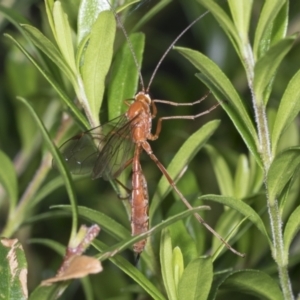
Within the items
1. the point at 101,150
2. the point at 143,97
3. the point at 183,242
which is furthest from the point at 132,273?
the point at 143,97

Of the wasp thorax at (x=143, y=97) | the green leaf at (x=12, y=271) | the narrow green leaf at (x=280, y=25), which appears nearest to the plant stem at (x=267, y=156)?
the narrow green leaf at (x=280, y=25)

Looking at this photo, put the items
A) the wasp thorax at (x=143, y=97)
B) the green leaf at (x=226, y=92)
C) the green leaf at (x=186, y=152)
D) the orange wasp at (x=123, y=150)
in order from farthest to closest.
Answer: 1. the wasp thorax at (x=143, y=97)
2. the orange wasp at (x=123, y=150)
3. the green leaf at (x=186, y=152)
4. the green leaf at (x=226, y=92)

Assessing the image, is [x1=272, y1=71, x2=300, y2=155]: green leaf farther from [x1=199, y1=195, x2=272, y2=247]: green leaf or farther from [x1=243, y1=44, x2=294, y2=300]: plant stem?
[x1=199, y1=195, x2=272, y2=247]: green leaf

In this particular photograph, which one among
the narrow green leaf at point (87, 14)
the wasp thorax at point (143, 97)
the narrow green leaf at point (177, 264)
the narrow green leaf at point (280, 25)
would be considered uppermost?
the narrow green leaf at point (87, 14)

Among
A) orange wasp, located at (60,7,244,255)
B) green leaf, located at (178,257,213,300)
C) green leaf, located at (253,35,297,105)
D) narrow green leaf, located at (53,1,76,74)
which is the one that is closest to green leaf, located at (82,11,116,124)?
narrow green leaf, located at (53,1,76,74)

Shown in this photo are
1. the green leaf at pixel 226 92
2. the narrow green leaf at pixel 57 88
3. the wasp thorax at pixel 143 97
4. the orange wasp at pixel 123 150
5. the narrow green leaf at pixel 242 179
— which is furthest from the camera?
the wasp thorax at pixel 143 97

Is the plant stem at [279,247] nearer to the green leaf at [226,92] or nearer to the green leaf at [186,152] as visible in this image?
the green leaf at [226,92]
